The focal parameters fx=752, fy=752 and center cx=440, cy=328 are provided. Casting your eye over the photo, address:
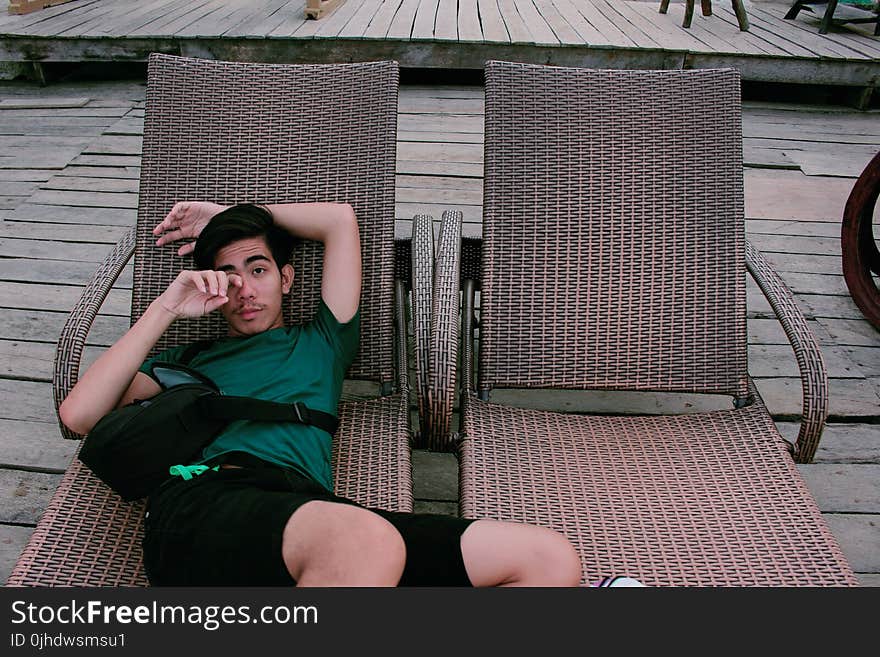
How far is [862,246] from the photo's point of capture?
2713 mm

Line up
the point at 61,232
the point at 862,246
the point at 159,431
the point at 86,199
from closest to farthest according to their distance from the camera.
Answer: the point at 159,431
the point at 862,246
the point at 61,232
the point at 86,199

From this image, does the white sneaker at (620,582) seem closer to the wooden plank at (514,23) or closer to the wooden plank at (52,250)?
the wooden plank at (52,250)

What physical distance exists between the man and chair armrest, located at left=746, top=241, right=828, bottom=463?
2.44ft

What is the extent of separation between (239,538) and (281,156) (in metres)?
1.10

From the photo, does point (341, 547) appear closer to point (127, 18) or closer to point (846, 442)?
point (846, 442)

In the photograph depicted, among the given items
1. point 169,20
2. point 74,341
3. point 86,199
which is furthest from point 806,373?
point 169,20

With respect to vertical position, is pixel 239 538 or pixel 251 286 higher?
pixel 251 286

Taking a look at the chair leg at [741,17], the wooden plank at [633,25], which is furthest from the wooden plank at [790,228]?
the chair leg at [741,17]

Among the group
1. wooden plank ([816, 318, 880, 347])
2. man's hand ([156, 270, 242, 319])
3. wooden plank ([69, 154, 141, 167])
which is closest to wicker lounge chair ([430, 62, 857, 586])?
man's hand ([156, 270, 242, 319])

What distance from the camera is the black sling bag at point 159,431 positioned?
1.43 m

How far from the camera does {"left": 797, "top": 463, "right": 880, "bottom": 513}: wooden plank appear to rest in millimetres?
2006
